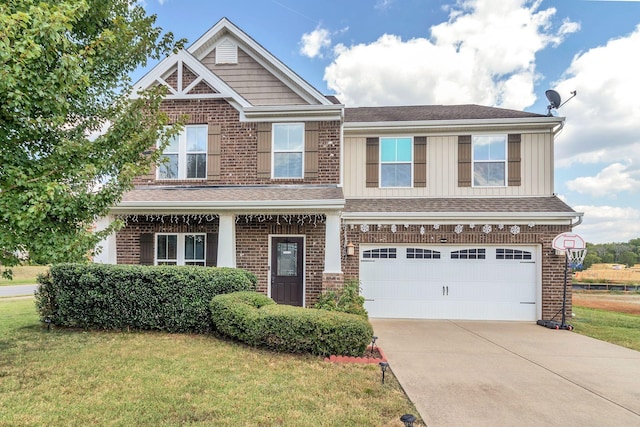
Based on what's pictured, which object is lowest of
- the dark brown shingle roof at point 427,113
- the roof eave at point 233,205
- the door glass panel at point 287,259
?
the door glass panel at point 287,259

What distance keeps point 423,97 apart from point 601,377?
12.8m

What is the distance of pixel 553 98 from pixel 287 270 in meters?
9.13

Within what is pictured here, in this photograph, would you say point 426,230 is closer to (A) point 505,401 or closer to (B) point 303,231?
(B) point 303,231

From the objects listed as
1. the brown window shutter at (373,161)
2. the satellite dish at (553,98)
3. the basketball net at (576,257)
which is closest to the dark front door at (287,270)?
the brown window shutter at (373,161)

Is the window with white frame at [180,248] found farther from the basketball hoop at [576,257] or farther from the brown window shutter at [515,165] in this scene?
the basketball hoop at [576,257]

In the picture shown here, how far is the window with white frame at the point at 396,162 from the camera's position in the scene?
35.2 ft

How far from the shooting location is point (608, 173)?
1644cm

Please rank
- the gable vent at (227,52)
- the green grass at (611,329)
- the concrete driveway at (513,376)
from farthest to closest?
1. the gable vent at (227,52)
2. the green grass at (611,329)
3. the concrete driveway at (513,376)

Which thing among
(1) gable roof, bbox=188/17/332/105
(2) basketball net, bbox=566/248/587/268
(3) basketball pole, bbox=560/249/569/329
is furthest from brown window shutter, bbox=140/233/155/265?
(2) basketball net, bbox=566/248/587/268

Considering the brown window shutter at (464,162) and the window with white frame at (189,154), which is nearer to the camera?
the window with white frame at (189,154)

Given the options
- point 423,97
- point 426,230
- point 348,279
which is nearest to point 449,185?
point 426,230

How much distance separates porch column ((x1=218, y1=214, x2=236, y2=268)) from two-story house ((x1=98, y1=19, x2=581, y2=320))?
4cm

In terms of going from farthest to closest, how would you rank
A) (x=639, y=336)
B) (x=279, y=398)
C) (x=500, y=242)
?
1. (x=500, y=242)
2. (x=639, y=336)
3. (x=279, y=398)

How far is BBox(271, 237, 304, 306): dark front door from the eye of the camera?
31.9 ft
